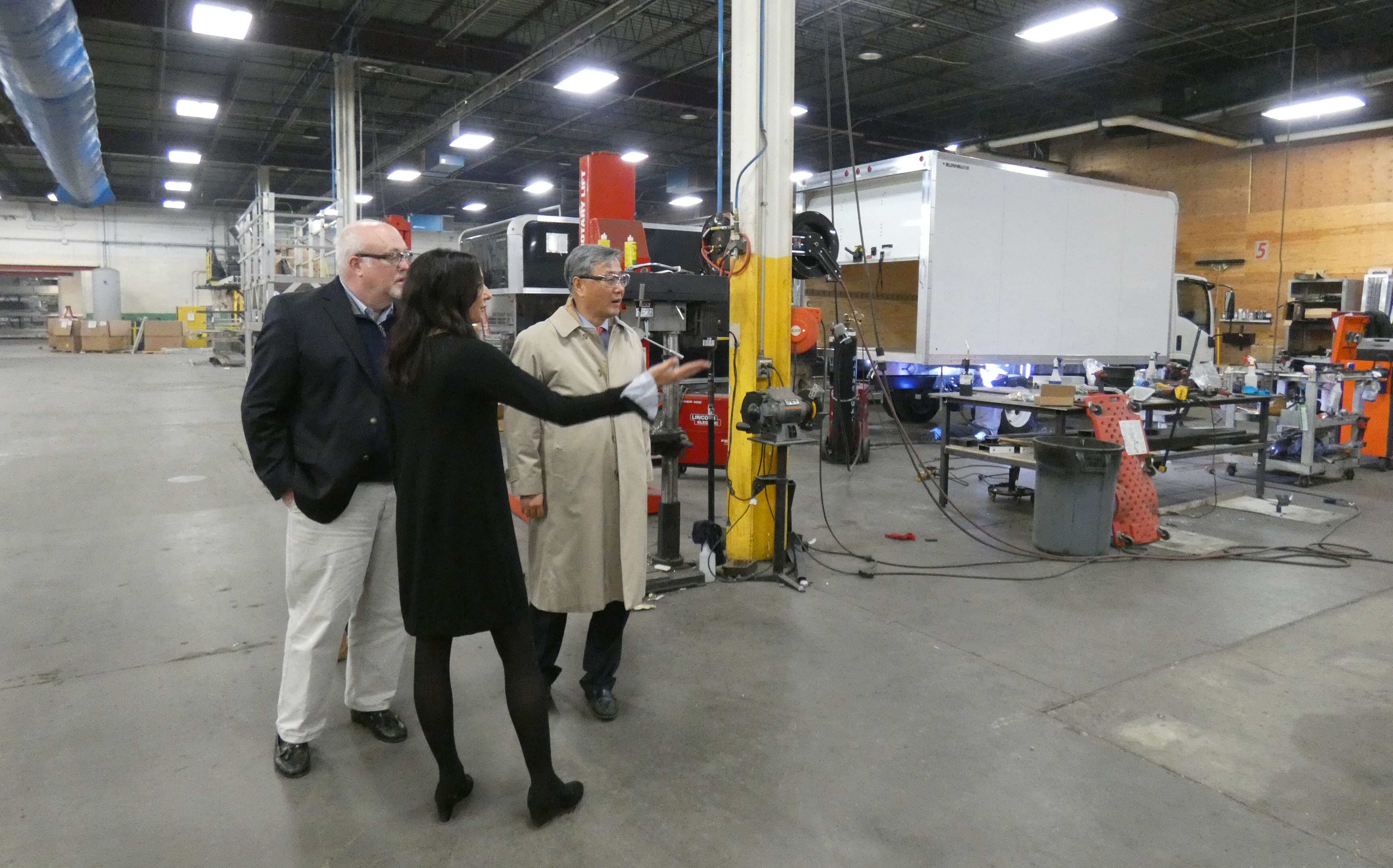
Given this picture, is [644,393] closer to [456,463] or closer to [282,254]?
[456,463]

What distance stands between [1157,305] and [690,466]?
682 cm

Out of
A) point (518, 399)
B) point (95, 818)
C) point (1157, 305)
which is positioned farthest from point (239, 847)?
point (1157, 305)

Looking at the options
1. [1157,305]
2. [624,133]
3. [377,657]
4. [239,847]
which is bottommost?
[239,847]

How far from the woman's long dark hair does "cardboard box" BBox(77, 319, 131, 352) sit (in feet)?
92.4

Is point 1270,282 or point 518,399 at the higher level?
point 1270,282

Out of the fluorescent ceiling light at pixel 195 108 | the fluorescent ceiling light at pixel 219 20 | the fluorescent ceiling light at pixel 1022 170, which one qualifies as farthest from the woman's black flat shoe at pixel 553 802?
the fluorescent ceiling light at pixel 195 108

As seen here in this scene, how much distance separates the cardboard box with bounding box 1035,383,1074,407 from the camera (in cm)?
561

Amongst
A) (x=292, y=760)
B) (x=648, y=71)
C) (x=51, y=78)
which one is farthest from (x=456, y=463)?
(x=648, y=71)

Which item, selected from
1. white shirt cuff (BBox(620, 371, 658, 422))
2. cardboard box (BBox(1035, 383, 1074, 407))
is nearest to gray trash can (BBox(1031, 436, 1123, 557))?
cardboard box (BBox(1035, 383, 1074, 407))

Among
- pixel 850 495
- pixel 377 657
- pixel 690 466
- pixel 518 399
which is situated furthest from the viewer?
pixel 690 466

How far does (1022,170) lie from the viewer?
8656 mm

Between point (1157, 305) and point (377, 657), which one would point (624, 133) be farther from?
point (377, 657)

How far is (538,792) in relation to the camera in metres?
2.27

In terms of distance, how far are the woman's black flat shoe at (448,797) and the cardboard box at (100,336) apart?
92.4ft
